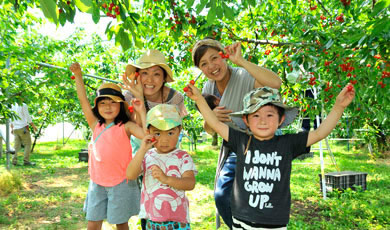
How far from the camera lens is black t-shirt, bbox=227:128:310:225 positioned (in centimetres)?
180

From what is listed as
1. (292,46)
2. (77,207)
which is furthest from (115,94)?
(77,207)

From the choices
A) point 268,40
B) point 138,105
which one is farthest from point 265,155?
point 268,40

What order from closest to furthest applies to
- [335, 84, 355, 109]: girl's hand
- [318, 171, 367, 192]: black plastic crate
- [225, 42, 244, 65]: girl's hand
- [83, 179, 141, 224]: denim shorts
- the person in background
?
[335, 84, 355, 109]: girl's hand → [225, 42, 244, 65]: girl's hand → [83, 179, 141, 224]: denim shorts → [318, 171, 367, 192]: black plastic crate → the person in background

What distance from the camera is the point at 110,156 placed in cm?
235

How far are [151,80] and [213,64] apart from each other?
485 mm

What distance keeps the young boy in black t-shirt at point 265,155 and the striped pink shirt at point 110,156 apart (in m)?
0.77

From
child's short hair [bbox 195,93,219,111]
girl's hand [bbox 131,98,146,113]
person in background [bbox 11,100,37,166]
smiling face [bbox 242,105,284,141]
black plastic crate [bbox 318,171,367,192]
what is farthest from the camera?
person in background [bbox 11,100,37,166]

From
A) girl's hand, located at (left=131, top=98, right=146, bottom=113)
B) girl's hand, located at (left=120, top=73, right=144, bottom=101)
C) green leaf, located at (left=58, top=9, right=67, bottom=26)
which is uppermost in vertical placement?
green leaf, located at (left=58, top=9, right=67, bottom=26)

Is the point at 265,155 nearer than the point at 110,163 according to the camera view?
Yes

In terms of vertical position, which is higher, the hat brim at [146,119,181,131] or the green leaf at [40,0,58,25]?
the green leaf at [40,0,58,25]

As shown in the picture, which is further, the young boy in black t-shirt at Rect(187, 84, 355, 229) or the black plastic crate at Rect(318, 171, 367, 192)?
the black plastic crate at Rect(318, 171, 367, 192)

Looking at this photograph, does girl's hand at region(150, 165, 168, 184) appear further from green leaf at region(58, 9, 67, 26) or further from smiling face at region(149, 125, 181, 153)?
green leaf at region(58, 9, 67, 26)

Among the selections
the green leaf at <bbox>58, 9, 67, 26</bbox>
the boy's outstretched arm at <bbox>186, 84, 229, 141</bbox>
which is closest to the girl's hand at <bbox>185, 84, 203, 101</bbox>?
the boy's outstretched arm at <bbox>186, 84, 229, 141</bbox>

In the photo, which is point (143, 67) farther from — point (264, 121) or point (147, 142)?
point (264, 121)
